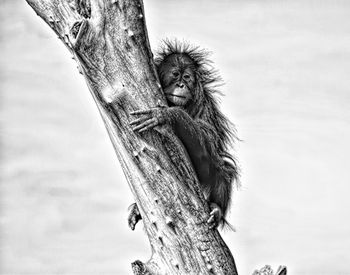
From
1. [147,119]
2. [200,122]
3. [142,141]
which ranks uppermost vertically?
[200,122]

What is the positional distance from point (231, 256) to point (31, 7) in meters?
2.44

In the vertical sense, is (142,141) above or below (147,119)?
below

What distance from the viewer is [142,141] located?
13.2 ft

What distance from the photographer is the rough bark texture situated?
397 cm

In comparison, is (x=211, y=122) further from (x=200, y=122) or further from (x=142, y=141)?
(x=142, y=141)

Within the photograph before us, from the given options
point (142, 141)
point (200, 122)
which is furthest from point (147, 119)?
point (200, 122)

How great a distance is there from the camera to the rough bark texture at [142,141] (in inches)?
156

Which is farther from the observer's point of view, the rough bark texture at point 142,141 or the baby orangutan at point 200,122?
the baby orangutan at point 200,122

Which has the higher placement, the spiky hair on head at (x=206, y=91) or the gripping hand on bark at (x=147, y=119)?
the spiky hair on head at (x=206, y=91)

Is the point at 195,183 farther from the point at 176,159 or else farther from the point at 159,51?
the point at 159,51

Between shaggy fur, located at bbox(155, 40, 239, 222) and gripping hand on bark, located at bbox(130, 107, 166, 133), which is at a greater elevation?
shaggy fur, located at bbox(155, 40, 239, 222)

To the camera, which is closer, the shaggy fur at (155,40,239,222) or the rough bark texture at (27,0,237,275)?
the rough bark texture at (27,0,237,275)

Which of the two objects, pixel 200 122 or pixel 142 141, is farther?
pixel 200 122

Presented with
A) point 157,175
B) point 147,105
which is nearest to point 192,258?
point 157,175
